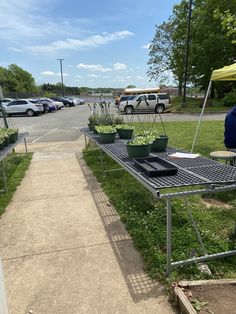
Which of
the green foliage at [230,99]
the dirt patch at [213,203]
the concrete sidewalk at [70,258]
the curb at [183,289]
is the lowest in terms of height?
the concrete sidewalk at [70,258]

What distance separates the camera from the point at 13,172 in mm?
6770

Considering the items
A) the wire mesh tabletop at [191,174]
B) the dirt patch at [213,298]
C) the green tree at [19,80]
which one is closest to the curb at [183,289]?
the dirt patch at [213,298]

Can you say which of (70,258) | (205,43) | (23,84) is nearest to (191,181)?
(70,258)

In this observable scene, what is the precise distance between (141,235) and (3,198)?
104 inches

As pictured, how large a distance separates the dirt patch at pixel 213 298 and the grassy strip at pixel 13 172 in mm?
3101

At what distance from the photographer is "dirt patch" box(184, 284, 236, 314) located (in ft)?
7.47

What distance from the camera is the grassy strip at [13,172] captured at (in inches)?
196

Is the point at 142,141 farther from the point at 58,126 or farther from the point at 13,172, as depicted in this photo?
the point at 58,126

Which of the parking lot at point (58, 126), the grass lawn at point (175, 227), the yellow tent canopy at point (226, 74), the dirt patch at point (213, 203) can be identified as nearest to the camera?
the grass lawn at point (175, 227)

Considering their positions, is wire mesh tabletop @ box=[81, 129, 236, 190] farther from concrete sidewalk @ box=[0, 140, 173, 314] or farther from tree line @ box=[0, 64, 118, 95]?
tree line @ box=[0, 64, 118, 95]

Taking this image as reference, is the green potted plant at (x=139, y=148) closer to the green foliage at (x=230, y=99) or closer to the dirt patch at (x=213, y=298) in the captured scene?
the dirt patch at (x=213, y=298)

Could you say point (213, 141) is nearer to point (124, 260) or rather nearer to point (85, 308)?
point (124, 260)

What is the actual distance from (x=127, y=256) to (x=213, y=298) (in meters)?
1.02

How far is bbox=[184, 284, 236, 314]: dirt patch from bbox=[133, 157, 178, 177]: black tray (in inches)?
45.2
